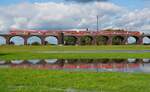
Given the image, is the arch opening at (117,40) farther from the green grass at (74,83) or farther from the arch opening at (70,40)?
the green grass at (74,83)

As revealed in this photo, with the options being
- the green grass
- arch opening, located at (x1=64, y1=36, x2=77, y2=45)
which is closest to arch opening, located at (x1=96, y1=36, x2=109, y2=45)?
arch opening, located at (x1=64, y1=36, x2=77, y2=45)

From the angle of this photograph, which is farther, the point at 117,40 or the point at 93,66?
the point at 117,40

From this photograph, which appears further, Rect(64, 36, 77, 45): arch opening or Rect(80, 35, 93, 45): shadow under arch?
Rect(64, 36, 77, 45): arch opening

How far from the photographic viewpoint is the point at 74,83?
801 inches

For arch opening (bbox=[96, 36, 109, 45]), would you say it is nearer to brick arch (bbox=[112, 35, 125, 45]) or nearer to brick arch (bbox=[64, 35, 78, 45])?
brick arch (bbox=[112, 35, 125, 45])

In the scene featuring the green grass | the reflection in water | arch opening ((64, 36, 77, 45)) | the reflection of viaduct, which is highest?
the green grass

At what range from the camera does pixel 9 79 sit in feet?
74.0

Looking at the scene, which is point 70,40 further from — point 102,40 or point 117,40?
point 117,40

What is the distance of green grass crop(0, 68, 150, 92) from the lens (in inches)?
711

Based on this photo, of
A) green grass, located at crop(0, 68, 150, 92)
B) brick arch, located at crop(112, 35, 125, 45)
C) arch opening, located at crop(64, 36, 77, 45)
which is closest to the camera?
green grass, located at crop(0, 68, 150, 92)

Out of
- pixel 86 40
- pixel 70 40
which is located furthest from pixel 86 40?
pixel 70 40

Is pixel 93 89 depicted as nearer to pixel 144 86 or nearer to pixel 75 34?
pixel 144 86

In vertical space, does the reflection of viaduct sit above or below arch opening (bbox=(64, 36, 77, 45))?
above

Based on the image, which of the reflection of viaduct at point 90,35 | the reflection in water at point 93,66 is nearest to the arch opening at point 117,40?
the reflection of viaduct at point 90,35
